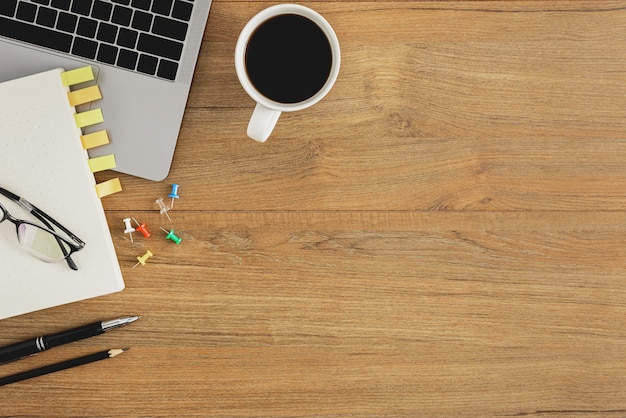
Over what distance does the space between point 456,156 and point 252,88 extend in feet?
0.93

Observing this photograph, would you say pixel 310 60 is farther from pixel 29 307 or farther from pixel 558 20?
pixel 29 307

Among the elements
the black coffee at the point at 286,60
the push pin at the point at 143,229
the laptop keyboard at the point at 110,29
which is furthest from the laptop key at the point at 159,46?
the push pin at the point at 143,229

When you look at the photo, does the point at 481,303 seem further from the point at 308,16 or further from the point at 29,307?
the point at 29,307

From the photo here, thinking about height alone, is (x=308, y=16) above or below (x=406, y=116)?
above

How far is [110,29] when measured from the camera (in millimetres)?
667

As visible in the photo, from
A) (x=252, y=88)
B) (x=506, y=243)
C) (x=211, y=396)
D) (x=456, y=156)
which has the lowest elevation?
(x=211, y=396)

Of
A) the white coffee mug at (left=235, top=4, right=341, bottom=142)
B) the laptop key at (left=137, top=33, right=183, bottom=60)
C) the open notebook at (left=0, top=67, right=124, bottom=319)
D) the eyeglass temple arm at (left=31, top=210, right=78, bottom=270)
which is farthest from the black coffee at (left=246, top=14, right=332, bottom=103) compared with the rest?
the eyeglass temple arm at (left=31, top=210, right=78, bottom=270)

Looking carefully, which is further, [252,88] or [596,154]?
[596,154]

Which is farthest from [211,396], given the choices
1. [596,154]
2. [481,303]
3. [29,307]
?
[596,154]

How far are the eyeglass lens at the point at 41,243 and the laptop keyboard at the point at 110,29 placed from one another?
8.7 inches

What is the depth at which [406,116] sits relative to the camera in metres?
0.72

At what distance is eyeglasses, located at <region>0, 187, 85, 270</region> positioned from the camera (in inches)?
26.8

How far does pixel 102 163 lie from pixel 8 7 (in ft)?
0.70

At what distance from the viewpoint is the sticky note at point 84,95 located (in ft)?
2.20
